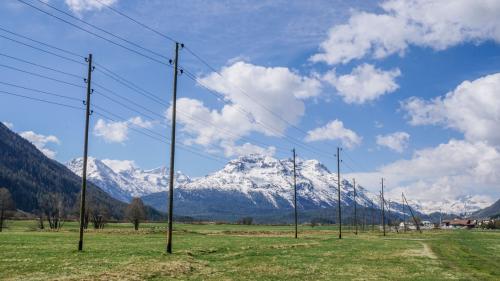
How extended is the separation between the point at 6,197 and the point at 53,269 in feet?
500

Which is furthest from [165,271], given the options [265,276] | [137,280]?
[265,276]

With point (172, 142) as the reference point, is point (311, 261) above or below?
below

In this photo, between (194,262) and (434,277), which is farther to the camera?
(194,262)

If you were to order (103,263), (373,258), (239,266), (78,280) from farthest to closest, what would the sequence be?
(373,258)
(239,266)
(103,263)
(78,280)

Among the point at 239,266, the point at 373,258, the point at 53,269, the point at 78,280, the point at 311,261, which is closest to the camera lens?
the point at 78,280

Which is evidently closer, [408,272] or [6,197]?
[408,272]

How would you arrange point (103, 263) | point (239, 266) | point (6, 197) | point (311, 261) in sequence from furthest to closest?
1. point (6, 197)
2. point (311, 261)
3. point (239, 266)
4. point (103, 263)

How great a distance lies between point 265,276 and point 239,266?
6.75 metres

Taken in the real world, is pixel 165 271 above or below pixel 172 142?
below

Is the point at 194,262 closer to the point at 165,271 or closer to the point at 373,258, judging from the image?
the point at 165,271

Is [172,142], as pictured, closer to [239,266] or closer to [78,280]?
[239,266]

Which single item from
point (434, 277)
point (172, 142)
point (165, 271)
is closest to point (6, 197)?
point (172, 142)

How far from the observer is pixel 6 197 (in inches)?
6609

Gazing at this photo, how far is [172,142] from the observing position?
4878cm
